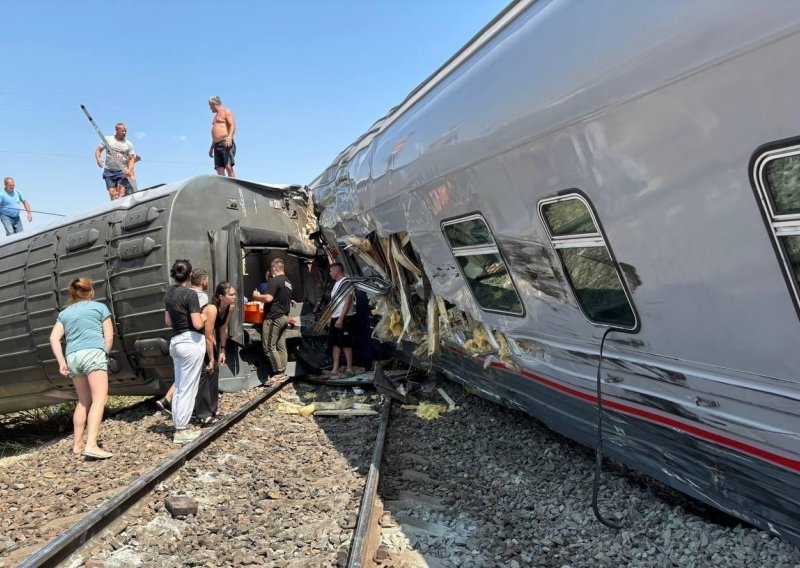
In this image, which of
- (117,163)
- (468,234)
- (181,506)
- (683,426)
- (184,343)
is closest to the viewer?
(683,426)

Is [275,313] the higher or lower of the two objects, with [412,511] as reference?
higher

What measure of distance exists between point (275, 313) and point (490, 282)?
491 centimetres

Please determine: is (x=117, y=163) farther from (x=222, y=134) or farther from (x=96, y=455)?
(x=96, y=455)

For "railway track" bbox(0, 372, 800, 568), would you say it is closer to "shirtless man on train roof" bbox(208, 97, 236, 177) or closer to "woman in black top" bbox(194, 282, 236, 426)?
"woman in black top" bbox(194, 282, 236, 426)

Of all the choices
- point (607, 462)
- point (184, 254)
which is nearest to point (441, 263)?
point (607, 462)

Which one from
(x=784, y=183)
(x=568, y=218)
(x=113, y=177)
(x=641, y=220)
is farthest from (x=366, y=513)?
(x=113, y=177)

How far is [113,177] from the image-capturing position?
34.3 ft

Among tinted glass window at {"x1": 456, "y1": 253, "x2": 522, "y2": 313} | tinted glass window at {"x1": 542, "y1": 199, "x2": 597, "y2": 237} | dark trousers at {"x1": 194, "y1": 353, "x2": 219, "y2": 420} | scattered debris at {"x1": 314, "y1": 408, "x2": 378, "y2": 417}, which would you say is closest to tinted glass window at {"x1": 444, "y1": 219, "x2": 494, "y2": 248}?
tinted glass window at {"x1": 456, "y1": 253, "x2": 522, "y2": 313}

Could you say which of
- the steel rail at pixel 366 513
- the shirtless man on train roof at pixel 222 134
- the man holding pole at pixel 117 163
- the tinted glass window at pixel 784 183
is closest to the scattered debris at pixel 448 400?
the steel rail at pixel 366 513

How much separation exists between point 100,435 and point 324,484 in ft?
11.9

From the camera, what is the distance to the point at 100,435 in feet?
22.5

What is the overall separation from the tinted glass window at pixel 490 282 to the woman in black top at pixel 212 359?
3.10 m

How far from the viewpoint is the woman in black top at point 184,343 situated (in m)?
6.02

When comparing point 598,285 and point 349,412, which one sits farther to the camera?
point 349,412
